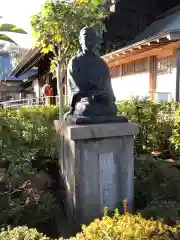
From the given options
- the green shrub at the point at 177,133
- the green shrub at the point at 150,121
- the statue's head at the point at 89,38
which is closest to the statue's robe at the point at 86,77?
the statue's head at the point at 89,38

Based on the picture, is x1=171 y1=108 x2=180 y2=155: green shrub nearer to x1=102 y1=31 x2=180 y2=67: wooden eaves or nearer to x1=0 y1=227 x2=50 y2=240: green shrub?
x1=102 y1=31 x2=180 y2=67: wooden eaves

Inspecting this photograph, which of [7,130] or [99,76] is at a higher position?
[99,76]

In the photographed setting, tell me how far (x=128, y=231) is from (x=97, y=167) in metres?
0.94

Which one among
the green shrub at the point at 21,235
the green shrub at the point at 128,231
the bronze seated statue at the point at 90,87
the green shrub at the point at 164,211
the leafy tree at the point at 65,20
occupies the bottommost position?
the green shrub at the point at 164,211

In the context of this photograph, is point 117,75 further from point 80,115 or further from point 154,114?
point 80,115

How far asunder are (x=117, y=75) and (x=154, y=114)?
518 centimetres

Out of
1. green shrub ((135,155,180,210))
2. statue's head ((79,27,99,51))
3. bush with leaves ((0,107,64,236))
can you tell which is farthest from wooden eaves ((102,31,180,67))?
bush with leaves ((0,107,64,236))

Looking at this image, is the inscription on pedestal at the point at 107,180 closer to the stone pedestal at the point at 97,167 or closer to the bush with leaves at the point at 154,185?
the stone pedestal at the point at 97,167

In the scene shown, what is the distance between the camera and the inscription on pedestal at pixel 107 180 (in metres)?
2.99

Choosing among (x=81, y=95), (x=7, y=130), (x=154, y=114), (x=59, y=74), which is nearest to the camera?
(x=81, y=95)

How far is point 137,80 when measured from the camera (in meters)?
9.29

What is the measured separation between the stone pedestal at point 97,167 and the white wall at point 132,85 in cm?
487

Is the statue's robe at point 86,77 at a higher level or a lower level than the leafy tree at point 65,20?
lower

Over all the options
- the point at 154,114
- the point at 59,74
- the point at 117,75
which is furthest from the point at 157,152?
the point at 117,75
